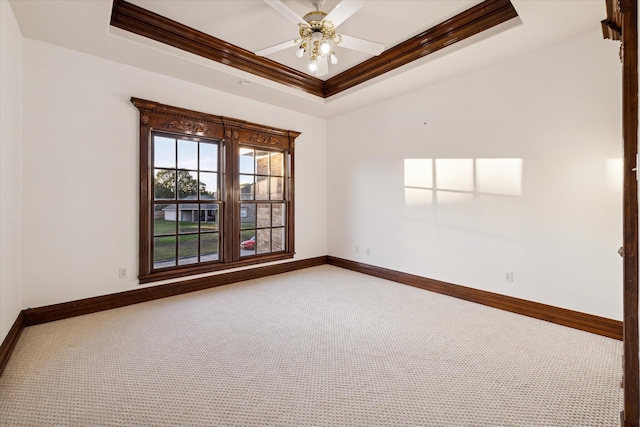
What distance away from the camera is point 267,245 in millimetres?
4645

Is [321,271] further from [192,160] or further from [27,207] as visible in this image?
[27,207]

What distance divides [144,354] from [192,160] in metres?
2.43

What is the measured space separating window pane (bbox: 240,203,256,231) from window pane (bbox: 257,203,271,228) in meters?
0.10

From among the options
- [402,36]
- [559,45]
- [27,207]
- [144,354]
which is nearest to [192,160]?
[27,207]

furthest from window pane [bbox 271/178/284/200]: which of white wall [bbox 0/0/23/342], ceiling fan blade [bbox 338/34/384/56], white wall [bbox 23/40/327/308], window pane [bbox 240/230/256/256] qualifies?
white wall [bbox 0/0/23/342]

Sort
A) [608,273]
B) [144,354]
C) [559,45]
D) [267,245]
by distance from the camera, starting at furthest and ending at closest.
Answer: [267,245] < [559,45] < [608,273] < [144,354]

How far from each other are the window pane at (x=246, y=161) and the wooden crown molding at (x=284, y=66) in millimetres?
1093

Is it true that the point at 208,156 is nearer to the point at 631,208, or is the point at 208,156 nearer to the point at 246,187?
the point at 246,187

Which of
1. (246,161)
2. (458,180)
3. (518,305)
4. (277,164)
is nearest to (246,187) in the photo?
(246,161)

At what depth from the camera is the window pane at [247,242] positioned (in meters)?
4.35

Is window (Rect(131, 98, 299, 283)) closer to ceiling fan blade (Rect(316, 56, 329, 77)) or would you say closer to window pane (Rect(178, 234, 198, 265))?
window pane (Rect(178, 234, 198, 265))

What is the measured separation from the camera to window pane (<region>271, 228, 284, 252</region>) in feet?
15.5

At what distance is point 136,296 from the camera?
3297mm

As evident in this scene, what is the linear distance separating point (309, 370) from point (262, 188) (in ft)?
10.1
